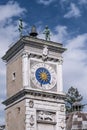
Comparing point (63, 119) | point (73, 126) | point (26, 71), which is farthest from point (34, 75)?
point (73, 126)

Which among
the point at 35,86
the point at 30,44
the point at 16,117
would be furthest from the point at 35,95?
the point at 30,44

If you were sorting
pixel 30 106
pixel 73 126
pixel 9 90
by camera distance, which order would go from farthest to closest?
pixel 73 126, pixel 9 90, pixel 30 106

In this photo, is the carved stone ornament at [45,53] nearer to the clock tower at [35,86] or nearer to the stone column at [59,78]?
the clock tower at [35,86]

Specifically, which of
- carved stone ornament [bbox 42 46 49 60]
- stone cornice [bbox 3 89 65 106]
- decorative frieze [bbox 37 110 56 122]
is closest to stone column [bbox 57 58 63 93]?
stone cornice [bbox 3 89 65 106]

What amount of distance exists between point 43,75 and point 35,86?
156cm

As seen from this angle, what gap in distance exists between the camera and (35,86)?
48.2 m

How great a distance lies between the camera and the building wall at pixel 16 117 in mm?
47344

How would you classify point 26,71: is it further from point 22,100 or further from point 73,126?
point 73,126

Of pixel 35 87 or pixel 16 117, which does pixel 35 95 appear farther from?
pixel 16 117

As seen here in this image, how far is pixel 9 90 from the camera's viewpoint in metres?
50.9

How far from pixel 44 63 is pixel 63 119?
229 inches

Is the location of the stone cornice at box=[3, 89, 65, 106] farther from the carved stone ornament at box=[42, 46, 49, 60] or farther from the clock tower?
the carved stone ornament at box=[42, 46, 49, 60]

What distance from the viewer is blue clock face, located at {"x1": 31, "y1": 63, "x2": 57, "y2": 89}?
4850 centimetres

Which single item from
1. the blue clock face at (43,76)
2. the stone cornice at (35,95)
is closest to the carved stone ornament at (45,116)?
the stone cornice at (35,95)
